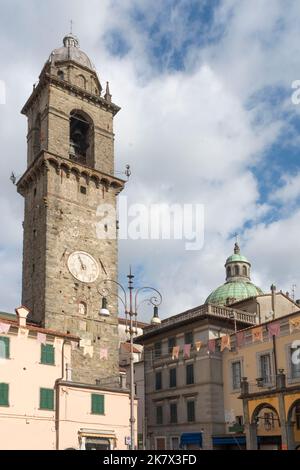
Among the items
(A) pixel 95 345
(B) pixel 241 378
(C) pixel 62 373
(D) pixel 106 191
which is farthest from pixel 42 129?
(B) pixel 241 378

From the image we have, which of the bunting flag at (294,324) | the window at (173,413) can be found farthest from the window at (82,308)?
the bunting flag at (294,324)

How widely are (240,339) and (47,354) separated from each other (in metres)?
13.8

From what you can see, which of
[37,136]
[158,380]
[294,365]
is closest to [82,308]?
[158,380]

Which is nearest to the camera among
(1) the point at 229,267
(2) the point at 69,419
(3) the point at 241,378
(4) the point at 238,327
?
(2) the point at 69,419

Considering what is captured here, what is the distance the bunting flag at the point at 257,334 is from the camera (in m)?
40.8

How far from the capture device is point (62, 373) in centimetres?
3756

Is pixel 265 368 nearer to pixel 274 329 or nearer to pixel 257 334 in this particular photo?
pixel 257 334

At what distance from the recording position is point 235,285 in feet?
223

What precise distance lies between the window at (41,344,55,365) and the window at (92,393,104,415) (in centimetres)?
351

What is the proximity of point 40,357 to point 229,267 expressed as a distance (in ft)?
129

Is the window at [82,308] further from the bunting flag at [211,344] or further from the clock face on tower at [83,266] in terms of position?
the bunting flag at [211,344]

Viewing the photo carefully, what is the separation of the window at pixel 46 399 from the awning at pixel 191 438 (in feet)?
41.8

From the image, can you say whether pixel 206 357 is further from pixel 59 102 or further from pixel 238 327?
pixel 59 102

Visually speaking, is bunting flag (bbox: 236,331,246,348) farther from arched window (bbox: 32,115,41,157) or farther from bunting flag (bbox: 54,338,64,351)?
arched window (bbox: 32,115,41,157)
